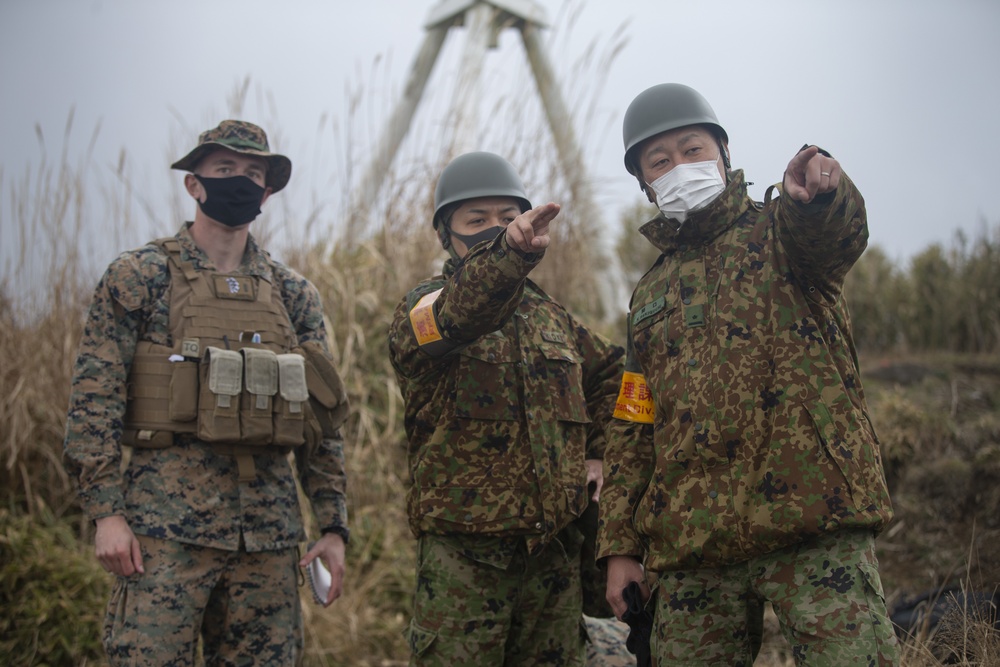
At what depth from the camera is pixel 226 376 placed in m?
2.64

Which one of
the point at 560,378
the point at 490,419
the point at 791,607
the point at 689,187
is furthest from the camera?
the point at 560,378

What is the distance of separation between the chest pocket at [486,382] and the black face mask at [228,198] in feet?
3.40

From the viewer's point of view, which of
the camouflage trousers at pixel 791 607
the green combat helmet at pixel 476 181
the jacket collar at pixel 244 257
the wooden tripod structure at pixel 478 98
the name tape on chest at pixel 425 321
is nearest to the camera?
the camouflage trousers at pixel 791 607

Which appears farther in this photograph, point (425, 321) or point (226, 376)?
point (226, 376)

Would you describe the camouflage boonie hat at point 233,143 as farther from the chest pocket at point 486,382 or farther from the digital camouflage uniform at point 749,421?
the digital camouflage uniform at point 749,421

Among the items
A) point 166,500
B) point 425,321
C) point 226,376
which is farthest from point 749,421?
point 166,500

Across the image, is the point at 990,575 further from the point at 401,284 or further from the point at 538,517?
the point at 401,284

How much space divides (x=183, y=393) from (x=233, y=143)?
35.9 inches

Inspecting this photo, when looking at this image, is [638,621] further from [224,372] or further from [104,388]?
[104,388]

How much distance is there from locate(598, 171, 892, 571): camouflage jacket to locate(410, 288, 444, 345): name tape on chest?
1.84 feet

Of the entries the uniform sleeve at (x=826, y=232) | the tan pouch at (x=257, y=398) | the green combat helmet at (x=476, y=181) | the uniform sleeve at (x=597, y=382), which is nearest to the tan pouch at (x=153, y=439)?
the tan pouch at (x=257, y=398)

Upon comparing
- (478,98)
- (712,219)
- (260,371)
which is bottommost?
(260,371)

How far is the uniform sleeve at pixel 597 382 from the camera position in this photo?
2.80 metres

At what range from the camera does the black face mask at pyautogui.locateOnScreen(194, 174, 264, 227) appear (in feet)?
9.33
